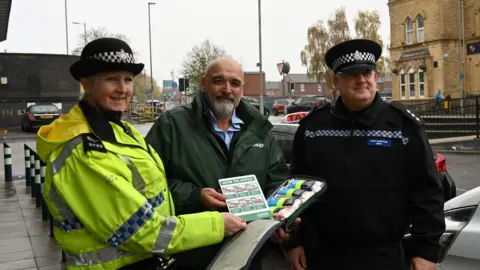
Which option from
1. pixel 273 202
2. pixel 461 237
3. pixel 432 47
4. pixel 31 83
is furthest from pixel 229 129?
pixel 31 83

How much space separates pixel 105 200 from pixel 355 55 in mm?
1562

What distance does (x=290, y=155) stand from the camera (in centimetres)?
650

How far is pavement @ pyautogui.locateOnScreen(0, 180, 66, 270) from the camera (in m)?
5.33

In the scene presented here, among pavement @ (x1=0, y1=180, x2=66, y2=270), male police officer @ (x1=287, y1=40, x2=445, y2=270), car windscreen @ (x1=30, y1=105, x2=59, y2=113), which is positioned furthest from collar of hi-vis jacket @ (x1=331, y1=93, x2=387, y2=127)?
car windscreen @ (x1=30, y1=105, x2=59, y2=113)

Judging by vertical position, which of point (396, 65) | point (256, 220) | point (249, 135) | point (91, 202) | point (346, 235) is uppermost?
point (396, 65)

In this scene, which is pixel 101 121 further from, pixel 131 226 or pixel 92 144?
pixel 131 226

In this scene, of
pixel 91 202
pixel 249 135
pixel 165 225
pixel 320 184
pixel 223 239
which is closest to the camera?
pixel 91 202

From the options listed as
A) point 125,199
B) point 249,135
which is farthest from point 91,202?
point 249,135

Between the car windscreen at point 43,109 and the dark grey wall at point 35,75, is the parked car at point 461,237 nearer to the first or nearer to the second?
the car windscreen at point 43,109

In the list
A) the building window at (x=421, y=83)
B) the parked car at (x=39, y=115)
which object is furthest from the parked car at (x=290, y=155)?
the building window at (x=421, y=83)

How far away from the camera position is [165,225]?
1899 mm

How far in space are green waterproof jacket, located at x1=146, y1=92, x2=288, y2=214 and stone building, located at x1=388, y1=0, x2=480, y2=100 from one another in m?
26.5

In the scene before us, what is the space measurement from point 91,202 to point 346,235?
55.4 inches

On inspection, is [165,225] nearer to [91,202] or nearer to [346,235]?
[91,202]
